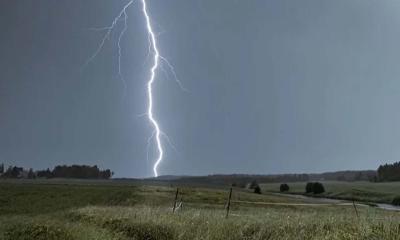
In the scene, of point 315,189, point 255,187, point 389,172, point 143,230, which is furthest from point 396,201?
point 389,172

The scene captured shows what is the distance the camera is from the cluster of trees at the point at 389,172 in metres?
149

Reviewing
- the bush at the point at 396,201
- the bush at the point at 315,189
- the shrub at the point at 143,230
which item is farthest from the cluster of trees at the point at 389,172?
the shrub at the point at 143,230

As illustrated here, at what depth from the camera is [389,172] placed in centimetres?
15800

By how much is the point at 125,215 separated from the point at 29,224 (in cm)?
520

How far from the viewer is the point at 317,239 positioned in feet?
42.1

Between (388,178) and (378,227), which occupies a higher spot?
(388,178)

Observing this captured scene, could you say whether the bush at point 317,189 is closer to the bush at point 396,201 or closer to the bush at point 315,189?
the bush at point 315,189

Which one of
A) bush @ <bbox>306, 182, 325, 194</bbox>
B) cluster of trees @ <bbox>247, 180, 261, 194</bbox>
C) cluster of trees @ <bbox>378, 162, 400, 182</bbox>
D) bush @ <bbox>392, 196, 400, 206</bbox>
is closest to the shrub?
bush @ <bbox>392, 196, 400, 206</bbox>

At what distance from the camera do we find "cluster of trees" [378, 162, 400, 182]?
14875 centimetres

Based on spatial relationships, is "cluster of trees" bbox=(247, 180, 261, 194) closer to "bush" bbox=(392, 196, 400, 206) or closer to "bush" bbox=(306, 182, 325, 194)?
"bush" bbox=(306, 182, 325, 194)

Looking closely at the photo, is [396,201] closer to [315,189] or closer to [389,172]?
[315,189]

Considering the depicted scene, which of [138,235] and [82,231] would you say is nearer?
[82,231]

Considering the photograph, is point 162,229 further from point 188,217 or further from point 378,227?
point 378,227

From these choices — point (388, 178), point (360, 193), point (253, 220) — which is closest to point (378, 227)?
point (253, 220)
